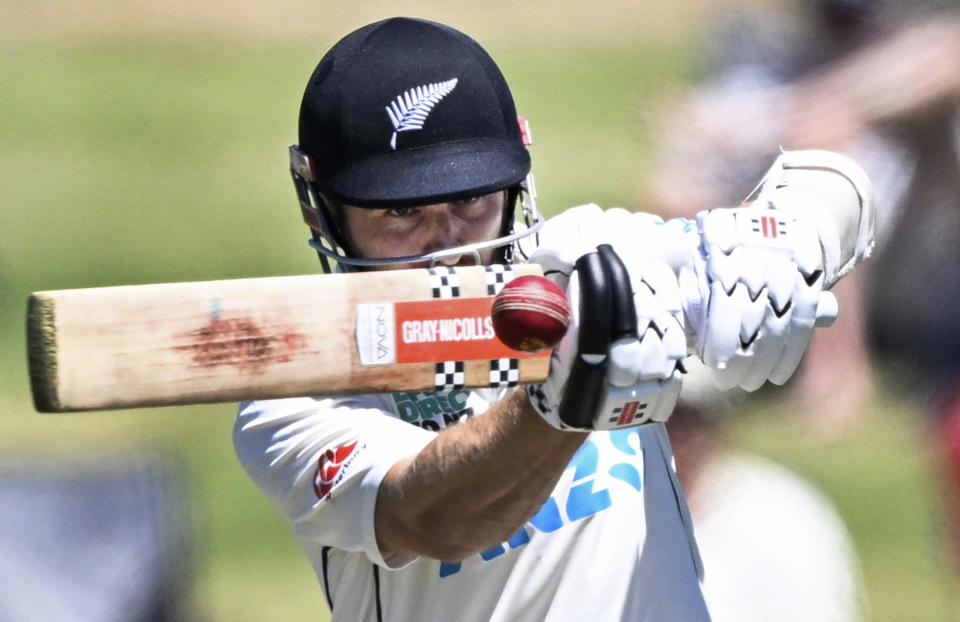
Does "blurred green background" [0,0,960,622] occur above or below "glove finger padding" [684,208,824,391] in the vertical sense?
below

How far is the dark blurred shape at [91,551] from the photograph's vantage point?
4871 millimetres

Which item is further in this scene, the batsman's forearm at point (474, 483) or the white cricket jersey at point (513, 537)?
the white cricket jersey at point (513, 537)

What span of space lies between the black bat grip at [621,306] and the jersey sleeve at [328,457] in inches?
20.7

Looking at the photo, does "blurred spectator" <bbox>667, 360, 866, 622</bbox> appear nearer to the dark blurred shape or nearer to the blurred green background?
the blurred green background

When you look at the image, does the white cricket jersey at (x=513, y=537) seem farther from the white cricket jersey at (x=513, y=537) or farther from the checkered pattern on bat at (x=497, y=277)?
the checkered pattern on bat at (x=497, y=277)

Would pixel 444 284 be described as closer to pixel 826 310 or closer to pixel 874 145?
pixel 826 310

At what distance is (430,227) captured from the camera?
7.98 feet

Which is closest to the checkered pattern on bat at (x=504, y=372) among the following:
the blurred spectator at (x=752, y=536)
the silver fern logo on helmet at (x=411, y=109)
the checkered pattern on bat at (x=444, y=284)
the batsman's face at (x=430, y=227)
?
the checkered pattern on bat at (x=444, y=284)

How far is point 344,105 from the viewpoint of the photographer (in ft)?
8.11

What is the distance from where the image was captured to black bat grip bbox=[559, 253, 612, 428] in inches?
72.9

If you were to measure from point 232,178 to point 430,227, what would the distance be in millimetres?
7280

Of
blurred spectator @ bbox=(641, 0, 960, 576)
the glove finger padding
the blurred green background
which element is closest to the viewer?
the glove finger padding

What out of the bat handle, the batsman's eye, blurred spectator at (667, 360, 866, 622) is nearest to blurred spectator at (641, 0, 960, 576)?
blurred spectator at (667, 360, 866, 622)

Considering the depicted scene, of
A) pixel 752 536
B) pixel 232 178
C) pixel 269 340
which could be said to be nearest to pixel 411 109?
pixel 269 340
